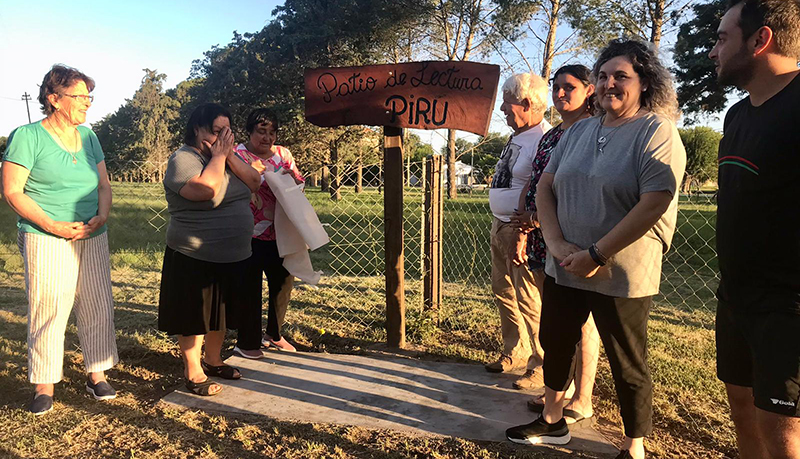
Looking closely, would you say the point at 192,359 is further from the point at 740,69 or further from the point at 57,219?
the point at 740,69

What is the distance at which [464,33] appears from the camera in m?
20.0

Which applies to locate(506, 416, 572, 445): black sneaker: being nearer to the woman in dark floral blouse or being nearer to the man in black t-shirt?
the woman in dark floral blouse

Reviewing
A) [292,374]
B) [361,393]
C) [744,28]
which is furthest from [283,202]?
[744,28]

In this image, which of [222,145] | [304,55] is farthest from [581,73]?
[304,55]

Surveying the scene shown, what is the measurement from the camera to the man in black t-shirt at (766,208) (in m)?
1.43

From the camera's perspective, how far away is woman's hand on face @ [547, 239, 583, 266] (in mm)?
1977

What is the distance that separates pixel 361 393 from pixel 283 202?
55.2 inches

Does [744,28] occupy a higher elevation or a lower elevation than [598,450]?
higher

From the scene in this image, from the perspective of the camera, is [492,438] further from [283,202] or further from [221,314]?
[283,202]

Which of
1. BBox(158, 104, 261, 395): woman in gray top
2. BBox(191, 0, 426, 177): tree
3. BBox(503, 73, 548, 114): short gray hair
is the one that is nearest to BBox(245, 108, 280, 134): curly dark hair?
BBox(158, 104, 261, 395): woman in gray top

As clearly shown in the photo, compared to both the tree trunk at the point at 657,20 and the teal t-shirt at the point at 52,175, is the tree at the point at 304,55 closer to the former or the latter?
the tree trunk at the point at 657,20

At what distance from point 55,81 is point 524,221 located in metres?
2.70

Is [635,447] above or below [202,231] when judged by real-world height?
below

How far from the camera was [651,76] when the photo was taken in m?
1.89
